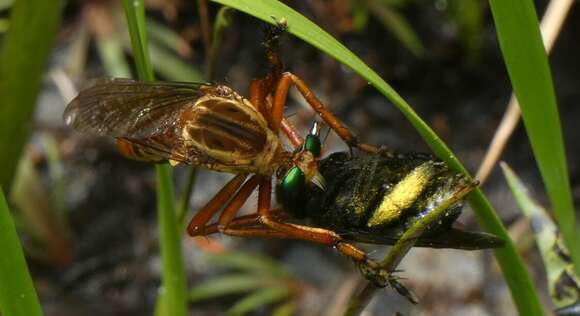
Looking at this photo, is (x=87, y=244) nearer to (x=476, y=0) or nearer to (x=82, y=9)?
(x=82, y=9)

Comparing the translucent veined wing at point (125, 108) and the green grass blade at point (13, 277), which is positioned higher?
the translucent veined wing at point (125, 108)

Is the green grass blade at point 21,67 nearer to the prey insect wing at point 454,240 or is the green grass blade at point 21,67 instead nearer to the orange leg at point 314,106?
the orange leg at point 314,106

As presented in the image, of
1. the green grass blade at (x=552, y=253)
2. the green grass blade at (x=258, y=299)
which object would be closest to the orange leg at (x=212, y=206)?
the green grass blade at (x=552, y=253)

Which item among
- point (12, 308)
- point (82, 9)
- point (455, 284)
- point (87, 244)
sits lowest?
point (455, 284)

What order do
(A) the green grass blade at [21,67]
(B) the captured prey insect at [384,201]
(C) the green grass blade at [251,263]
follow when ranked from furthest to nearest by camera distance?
1. (C) the green grass blade at [251,263]
2. (A) the green grass blade at [21,67]
3. (B) the captured prey insect at [384,201]

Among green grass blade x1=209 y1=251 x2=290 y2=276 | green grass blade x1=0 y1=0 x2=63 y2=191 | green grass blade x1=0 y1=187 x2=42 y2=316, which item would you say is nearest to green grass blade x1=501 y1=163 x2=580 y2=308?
green grass blade x1=0 y1=187 x2=42 y2=316

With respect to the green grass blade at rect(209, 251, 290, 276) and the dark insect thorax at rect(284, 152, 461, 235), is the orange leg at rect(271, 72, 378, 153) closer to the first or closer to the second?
the dark insect thorax at rect(284, 152, 461, 235)

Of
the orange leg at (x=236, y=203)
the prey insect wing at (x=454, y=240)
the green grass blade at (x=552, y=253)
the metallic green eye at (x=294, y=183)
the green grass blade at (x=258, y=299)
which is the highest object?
the metallic green eye at (x=294, y=183)

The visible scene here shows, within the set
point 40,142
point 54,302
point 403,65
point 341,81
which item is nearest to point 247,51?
point 341,81
